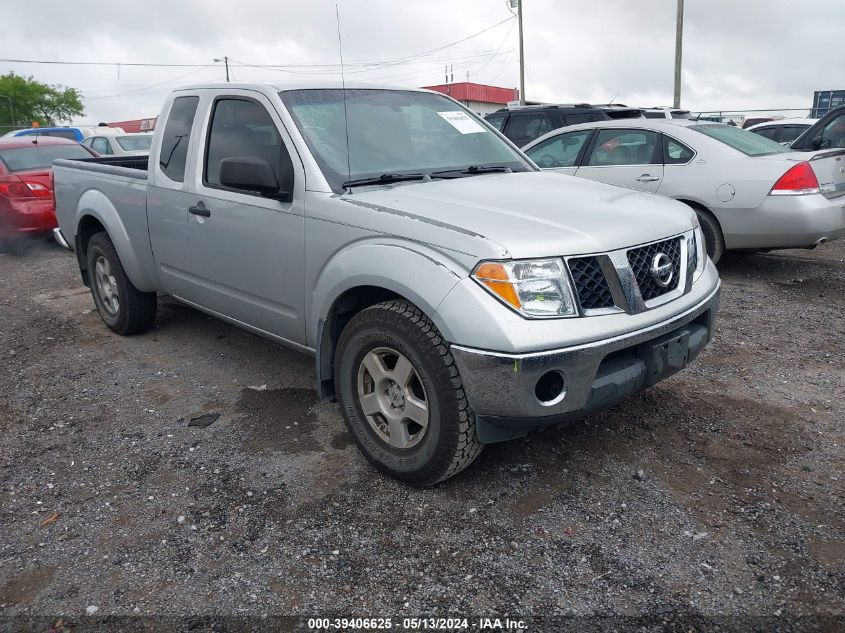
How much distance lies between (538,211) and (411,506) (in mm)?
1424

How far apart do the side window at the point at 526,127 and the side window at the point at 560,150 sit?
2737 millimetres

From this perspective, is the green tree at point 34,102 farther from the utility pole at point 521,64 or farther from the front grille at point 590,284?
the front grille at point 590,284

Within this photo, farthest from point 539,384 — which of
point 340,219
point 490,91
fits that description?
point 490,91

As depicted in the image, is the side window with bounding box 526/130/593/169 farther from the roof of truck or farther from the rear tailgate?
the roof of truck

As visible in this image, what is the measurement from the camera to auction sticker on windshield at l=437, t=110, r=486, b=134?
4.17 metres

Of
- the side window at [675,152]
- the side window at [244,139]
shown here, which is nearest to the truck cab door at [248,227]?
the side window at [244,139]

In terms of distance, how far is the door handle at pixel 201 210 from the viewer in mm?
4043

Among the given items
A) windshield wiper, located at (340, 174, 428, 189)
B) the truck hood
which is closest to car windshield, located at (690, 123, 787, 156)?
the truck hood

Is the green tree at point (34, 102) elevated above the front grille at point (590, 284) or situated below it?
above

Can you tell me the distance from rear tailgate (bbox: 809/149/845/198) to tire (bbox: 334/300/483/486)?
5.13 m

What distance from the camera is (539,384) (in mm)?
2703

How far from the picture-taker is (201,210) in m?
4.08

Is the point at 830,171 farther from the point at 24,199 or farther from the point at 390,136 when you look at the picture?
the point at 24,199

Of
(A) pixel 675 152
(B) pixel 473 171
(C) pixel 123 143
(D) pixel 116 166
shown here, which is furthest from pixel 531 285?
(C) pixel 123 143
